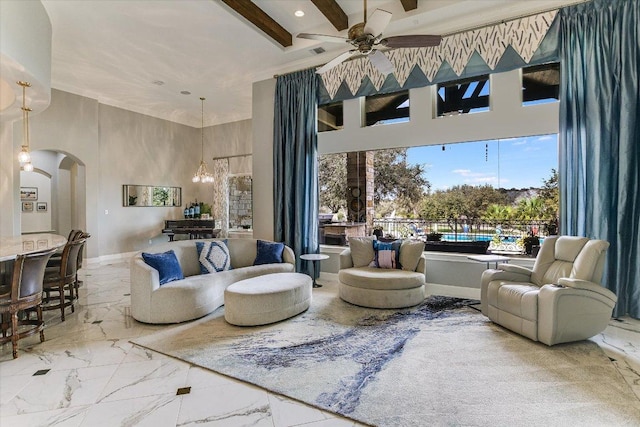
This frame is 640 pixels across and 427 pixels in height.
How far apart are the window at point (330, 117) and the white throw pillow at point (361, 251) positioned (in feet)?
7.12

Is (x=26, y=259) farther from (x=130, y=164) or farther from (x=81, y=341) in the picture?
(x=130, y=164)

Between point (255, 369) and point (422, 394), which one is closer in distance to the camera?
point (422, 394)

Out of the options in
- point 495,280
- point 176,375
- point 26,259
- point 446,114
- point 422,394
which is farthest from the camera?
point 446,114

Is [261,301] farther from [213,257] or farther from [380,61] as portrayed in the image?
[380,61]

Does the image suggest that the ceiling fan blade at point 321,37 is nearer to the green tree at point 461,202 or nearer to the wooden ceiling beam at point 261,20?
the wooden ceiling beam at point 261,20

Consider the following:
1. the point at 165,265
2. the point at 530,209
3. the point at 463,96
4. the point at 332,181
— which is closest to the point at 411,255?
the point at 530,209

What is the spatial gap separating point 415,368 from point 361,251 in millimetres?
2288

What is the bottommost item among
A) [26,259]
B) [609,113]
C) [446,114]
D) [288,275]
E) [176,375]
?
[176,375]

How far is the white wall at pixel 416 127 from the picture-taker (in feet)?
14.4

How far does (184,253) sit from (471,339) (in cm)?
370

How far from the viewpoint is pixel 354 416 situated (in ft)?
6.82

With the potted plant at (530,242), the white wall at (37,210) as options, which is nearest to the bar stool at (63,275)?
the potted plant at (530,242)

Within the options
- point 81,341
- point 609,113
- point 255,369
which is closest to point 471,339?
point 255,369

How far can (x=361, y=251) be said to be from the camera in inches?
191
